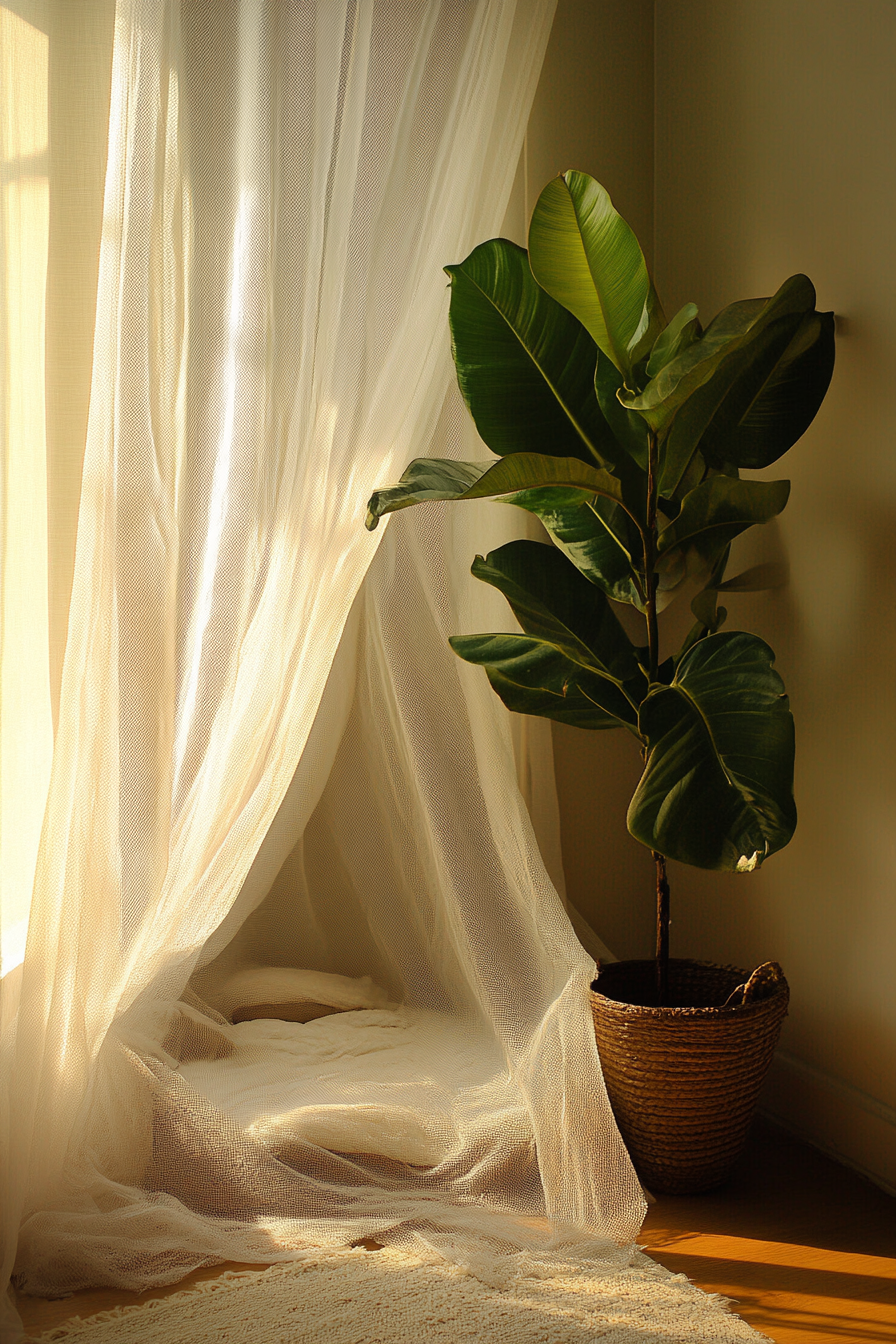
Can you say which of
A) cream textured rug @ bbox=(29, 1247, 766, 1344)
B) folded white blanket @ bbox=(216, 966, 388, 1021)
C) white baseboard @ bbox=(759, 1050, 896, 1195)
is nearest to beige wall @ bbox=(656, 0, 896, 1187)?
white baseboard @ bbox=(759, 1050, 896, 1195)

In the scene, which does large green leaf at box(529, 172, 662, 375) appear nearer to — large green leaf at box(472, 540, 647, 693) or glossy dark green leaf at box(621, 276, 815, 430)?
glossy dark green leaf at box(621, 276, 815, 430)

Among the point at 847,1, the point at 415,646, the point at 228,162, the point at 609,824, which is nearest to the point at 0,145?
the point at 228,162

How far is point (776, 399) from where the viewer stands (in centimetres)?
175

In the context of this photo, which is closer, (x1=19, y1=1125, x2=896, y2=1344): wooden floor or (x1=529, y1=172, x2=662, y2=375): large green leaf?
(x1=19, y1=1125, x2=896, y2=1344): wooden floor

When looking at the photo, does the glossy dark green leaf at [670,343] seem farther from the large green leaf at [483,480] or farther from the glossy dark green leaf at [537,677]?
the glossy dark green leaf at [537,677]

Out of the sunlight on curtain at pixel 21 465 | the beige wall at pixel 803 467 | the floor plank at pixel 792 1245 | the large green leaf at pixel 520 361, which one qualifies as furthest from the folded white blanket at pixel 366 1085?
the large green leaf at pixel 520 361

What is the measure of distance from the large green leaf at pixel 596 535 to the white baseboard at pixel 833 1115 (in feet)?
3.04

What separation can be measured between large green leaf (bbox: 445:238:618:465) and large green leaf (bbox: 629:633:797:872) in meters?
0.45

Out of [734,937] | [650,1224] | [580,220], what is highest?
[580,220]

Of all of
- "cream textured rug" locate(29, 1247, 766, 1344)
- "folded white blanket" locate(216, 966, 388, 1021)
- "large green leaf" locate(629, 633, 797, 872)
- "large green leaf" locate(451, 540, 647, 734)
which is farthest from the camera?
"folded white blanket" locate(216, 966, 388, 1021)

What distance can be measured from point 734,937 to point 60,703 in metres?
1.40

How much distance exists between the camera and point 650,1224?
66.1 inches

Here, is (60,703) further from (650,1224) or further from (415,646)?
(650,1224)

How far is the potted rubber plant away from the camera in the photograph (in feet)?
5.26
